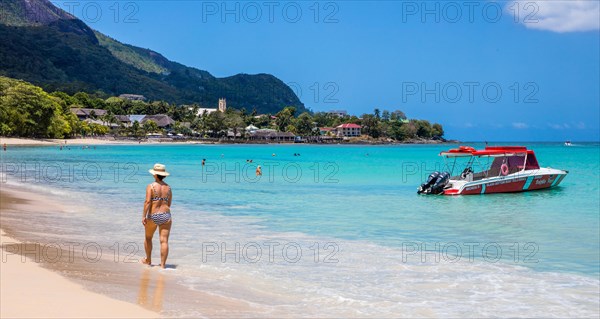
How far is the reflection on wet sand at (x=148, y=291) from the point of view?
7.56 m

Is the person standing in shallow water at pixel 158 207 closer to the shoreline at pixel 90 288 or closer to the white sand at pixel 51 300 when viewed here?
the shoreline at pixel 90 288

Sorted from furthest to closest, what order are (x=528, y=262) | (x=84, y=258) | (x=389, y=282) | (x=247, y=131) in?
1. (x=247, y=131)
2. (x=528, y=262)
3. (x=84, y=258)
4. (x=389, y=282)

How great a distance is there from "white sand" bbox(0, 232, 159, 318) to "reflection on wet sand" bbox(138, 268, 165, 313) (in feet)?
0.69

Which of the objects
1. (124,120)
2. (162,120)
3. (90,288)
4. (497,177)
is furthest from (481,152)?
(162,120)

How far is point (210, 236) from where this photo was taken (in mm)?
14336

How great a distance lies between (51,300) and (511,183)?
27.8 meters

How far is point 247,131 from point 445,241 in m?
168

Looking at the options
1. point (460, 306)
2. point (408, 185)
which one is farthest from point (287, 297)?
point (408, 185)

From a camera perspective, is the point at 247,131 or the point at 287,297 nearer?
the point at 287,297

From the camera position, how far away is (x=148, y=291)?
8312mm

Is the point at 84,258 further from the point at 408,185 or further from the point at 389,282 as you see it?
the point at 408,185

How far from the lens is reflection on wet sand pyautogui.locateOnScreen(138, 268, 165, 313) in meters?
7.56

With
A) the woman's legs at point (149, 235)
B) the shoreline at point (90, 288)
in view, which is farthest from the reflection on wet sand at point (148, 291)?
the woman's legs at point (149, 235)

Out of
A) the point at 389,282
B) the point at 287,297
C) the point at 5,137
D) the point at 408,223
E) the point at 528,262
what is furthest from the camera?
the point at 5,137
